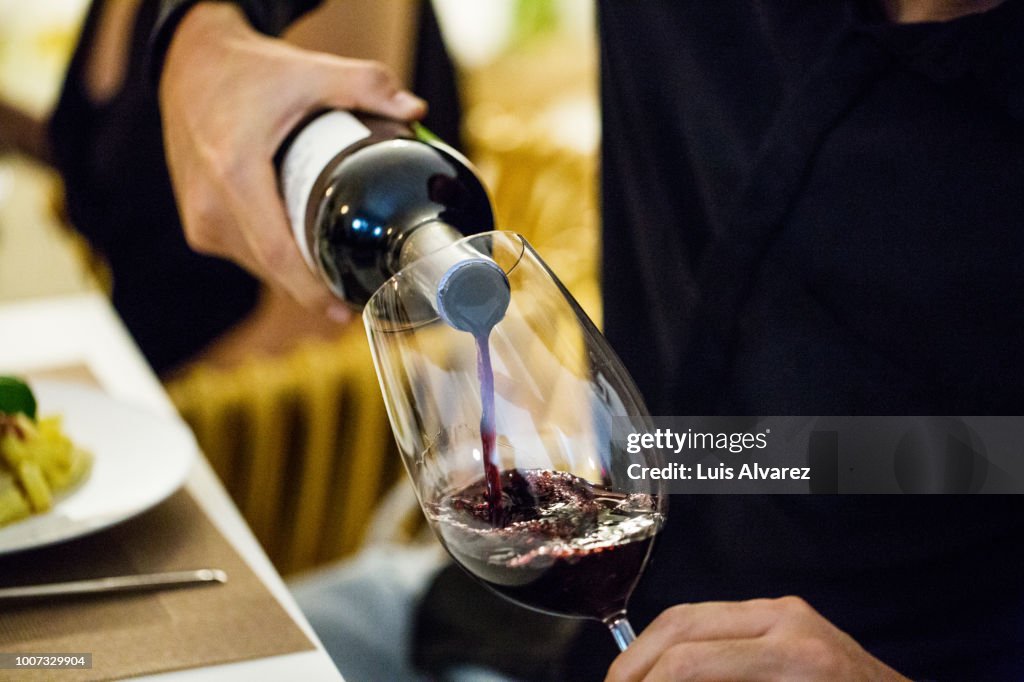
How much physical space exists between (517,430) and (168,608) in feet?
0.75

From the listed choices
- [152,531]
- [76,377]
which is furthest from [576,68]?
[152,531]

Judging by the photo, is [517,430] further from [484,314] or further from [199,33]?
[199,33]

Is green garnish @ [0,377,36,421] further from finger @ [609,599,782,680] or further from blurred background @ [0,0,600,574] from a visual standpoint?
blurred background @ [0,0,600,574]

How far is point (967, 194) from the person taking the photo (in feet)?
2.22

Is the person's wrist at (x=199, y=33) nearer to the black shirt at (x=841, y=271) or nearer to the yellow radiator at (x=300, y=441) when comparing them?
the black shirt at (x=841, y=271)

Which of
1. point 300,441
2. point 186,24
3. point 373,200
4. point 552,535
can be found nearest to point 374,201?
point 373,200

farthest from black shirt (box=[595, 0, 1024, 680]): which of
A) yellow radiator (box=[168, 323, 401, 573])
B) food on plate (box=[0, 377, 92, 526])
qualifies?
yellow radiator (box=[168, 323, 401, 573])

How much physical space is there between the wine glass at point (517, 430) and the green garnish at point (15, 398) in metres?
0.29

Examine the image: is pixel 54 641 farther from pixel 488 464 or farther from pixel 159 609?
pixel 488 464

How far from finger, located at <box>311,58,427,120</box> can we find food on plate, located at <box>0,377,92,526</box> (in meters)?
0.25

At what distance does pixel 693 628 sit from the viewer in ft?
1.60

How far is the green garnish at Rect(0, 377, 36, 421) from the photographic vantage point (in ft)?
2.21

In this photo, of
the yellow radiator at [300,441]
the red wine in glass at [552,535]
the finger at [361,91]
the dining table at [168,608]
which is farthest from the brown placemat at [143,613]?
the yellow radiator at [300,441]

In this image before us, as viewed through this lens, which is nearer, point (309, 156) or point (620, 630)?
point (620, 630)
